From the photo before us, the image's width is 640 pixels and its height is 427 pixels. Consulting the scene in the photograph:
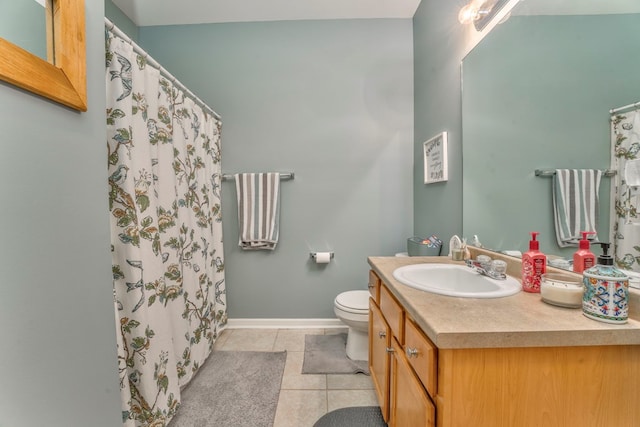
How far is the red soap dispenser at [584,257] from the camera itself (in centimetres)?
80

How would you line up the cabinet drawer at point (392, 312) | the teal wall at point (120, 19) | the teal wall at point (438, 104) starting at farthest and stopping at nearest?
the teal wall at point (120, 19) → the teal wall at point (438, 104) → the cabinet drawer at point (392, 312)

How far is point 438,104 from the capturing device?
5.56ft

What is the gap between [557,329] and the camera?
1.99ft

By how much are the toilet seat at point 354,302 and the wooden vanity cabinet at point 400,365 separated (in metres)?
0.23

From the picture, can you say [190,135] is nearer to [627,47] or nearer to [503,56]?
[503,56]

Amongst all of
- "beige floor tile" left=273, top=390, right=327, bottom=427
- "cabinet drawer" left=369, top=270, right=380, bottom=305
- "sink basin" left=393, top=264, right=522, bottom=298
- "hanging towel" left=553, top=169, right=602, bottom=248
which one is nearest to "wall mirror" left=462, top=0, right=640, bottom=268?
"hanging towel" left=553, top=169, right=602, bottom=248

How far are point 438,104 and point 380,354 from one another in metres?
1.61

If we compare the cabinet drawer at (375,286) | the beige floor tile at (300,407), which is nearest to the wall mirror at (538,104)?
the cabinet drawer at (375,286)

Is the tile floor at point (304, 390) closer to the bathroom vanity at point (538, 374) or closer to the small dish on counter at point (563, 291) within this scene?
the bathroom vanity at point (538, 374)

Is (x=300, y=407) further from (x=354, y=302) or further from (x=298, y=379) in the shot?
(x=354, y=302)

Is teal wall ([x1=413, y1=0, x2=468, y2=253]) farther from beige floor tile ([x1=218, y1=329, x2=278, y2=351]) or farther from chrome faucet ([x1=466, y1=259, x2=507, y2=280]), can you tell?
beige floor tile ([x1=218, y1=329, x2=278, y2=351])

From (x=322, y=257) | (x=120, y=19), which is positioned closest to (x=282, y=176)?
(x=322, y=257)

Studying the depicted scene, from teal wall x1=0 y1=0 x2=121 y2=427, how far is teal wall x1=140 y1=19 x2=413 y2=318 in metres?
1.45

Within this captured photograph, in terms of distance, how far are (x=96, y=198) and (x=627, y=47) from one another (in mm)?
1614
